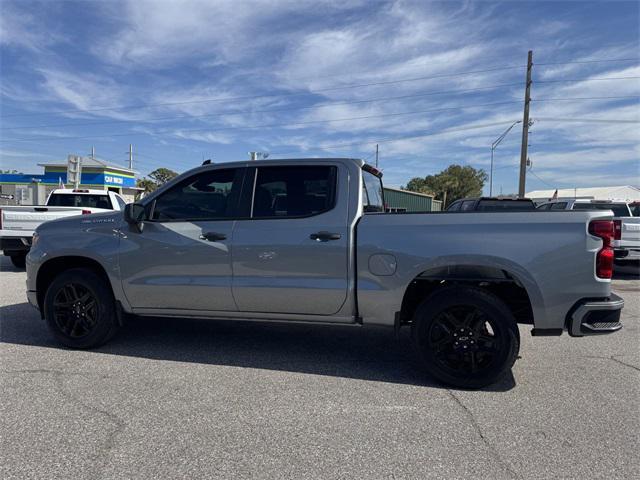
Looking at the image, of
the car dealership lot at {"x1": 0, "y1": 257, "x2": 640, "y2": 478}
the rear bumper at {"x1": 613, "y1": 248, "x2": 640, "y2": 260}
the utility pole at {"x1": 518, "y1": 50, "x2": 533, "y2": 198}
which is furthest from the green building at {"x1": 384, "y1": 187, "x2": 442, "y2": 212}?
the car dealership lot at {"x1": 0, "y1": 257, "x2": 640, "y2": 478}

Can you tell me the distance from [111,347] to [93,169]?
138 feet

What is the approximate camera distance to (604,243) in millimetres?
3486

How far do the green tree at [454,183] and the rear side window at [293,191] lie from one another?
53651 millimetres

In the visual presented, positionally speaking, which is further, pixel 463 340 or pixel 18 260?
pixel 18 260

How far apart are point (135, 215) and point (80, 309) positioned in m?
1.19

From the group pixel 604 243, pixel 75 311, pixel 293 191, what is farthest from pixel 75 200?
pixel 604 243

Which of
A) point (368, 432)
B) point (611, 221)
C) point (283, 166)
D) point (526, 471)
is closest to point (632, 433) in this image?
point (526, 471)

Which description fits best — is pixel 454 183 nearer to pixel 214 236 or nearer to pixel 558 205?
pixel 558 205

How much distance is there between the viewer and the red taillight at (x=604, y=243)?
3.47 m

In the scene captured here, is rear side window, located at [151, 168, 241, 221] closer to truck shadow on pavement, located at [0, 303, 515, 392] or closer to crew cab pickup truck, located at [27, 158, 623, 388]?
crew cab pickup truck, located at [27, 158, 623, 388]

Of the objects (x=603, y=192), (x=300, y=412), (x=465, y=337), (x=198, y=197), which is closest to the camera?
(x=300, y=412)

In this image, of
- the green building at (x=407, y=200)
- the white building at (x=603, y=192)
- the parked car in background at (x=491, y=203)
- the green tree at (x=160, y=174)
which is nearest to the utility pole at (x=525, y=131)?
the green building at (x=407, y=200)

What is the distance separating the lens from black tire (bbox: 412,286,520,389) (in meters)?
3.65

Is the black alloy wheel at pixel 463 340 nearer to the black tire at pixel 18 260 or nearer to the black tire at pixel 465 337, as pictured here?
the black tire at pixel 465 337
